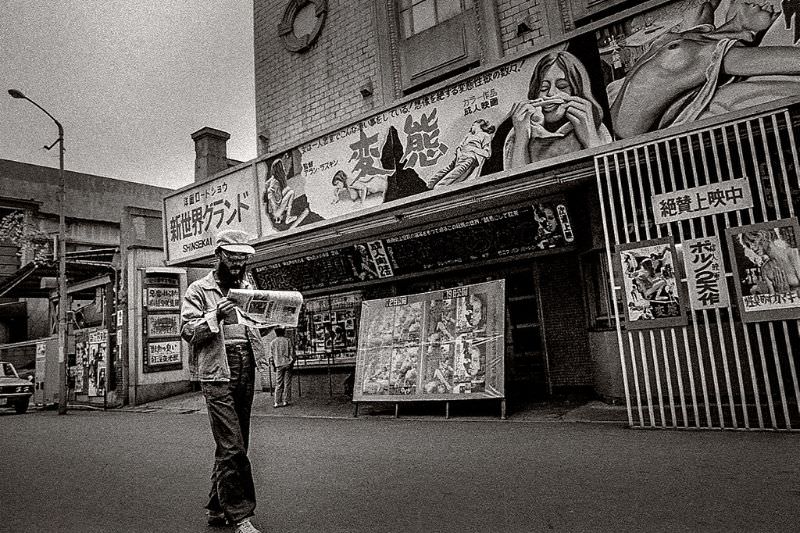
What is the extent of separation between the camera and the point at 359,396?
9539mm

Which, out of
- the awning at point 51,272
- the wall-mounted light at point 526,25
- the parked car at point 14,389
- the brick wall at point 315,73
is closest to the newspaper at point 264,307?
the brick wall at point 315,73

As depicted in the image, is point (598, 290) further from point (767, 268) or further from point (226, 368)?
point (226, 368)

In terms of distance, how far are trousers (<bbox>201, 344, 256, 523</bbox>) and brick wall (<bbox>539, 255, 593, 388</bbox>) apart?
7110 millimetres

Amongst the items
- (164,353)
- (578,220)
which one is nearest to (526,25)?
(578,220)

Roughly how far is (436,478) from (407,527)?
1.27m

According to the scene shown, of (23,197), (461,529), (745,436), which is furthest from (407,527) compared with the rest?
(23,197)

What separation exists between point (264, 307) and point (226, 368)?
51 centimetres

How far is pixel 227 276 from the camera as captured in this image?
4.19 metres

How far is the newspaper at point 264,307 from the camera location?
3910 millimetres

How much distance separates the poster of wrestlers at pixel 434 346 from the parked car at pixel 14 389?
44.5 feet

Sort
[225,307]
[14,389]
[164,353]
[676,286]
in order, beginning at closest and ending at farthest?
[225,307] < [676,286] < [14,389] < [164,353]

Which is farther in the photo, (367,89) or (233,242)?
(367,89)

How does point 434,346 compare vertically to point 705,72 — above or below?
below

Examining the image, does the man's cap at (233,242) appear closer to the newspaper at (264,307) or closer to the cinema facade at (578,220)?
the newspaper at (264,307)
